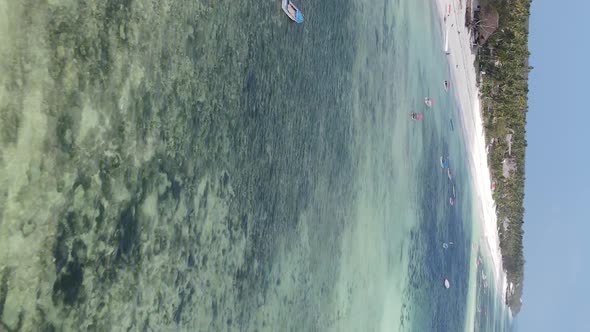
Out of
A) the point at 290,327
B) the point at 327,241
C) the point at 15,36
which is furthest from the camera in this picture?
the point at 327,241

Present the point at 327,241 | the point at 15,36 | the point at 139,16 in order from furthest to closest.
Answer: the point at 327,241
the point at 139,16
the point at 15,36

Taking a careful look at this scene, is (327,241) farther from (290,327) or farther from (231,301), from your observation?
(231,301)

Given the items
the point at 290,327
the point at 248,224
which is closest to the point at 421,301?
the point at 290,327

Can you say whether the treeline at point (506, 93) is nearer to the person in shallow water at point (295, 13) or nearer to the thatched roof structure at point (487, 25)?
the thatched roof structure at point (487, 25)

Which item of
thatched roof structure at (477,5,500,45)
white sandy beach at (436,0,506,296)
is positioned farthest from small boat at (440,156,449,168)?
thatched roof structure at (477,5,500,45)

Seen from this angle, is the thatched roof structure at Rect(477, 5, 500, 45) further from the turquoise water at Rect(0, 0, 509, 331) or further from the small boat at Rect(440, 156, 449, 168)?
the turquoise water at Rect(0, 0, 509, 331)

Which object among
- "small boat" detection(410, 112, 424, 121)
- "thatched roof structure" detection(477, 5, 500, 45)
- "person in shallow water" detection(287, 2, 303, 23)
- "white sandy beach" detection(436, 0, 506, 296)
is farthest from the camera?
"thatched roof structure" detection(477, 5, 500, 45)
